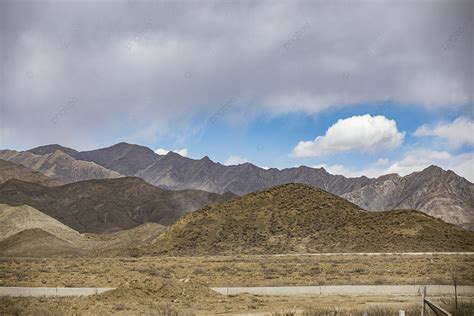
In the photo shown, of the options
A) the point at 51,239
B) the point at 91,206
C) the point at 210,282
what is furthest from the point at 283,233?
the point at 91,206

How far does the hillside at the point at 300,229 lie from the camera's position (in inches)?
2886

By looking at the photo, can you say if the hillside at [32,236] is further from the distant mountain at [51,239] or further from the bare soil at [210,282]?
the bare soil at [210,282]

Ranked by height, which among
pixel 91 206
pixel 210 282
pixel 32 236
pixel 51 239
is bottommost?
pixel 210 282

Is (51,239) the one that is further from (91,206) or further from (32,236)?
(91,206)

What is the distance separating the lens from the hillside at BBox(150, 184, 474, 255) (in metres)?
73.3

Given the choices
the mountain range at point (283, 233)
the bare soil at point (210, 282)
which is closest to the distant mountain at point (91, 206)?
the mountain range at point (283, 233)

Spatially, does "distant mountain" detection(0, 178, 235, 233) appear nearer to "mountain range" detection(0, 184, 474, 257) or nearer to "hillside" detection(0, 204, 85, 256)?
"hillside" detection(0, 204, 85, 256)

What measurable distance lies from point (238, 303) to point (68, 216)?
15751cm

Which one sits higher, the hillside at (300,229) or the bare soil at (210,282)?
the hillside at (300,229)

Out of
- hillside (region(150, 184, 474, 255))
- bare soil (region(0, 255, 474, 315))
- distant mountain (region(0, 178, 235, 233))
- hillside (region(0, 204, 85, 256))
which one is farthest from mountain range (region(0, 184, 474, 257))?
distant mountain (region(0, 178, 235, 233))

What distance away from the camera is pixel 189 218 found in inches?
3565

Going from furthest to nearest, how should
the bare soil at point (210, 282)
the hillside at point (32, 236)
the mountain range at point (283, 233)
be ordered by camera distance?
the hillside at point (32, 236)
the mountain range at point (283, 233)
the bare soil at point (210, 282)

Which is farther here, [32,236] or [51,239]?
[32,236]

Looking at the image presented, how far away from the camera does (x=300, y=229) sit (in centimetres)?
8362
